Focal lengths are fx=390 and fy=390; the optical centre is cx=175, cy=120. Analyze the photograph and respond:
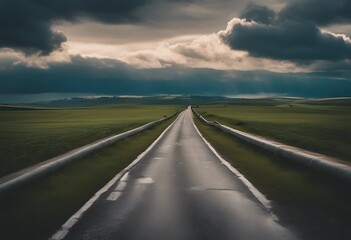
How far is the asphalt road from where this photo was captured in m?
6.61

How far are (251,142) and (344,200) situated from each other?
13.5 m

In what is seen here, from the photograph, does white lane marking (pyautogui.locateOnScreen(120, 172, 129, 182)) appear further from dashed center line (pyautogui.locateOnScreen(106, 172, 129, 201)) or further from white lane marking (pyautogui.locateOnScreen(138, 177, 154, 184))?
white lane marking (pyautogui.locateOnScreen(138, 177, 154, 184))

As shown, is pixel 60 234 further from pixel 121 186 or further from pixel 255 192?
pixel 255 192

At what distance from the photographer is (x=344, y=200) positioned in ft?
30.2

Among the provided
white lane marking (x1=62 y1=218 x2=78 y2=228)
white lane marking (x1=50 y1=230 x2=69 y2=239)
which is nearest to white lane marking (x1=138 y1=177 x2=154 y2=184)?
white lane marking (x1=62 y1=218 x2=78 y2=228)

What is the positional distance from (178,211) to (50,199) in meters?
3.23

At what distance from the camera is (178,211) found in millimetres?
8188

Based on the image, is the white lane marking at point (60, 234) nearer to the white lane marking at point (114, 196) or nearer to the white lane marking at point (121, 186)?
the white lane marking at point (114, 196)

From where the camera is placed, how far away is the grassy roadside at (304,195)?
23.4ft

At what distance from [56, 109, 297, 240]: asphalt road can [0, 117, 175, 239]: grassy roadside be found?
20.8 inches

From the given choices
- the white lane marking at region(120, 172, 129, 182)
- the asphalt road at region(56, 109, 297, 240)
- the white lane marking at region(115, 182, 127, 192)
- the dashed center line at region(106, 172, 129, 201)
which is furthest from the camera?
the white lane marking at region(120, 172, 129, 182)

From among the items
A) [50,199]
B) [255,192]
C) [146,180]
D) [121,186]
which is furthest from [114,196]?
[255,192]

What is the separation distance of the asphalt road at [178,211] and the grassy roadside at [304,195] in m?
0.46

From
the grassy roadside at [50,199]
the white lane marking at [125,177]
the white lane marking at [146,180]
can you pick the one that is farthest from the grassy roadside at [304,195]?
the grassy roadside at [50,199]
